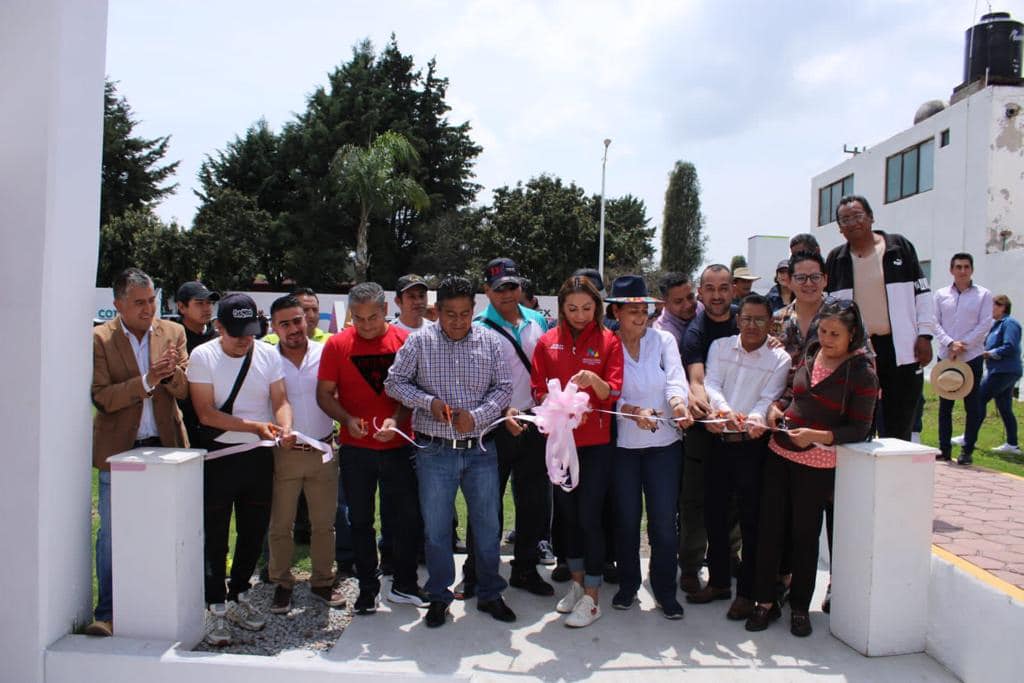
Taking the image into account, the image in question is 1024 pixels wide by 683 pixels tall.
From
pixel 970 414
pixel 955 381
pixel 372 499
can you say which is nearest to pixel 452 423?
pixel 372 499

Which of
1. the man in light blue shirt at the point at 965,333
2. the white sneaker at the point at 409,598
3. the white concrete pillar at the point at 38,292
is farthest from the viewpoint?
the man in light blue shirt at the point at 965,333

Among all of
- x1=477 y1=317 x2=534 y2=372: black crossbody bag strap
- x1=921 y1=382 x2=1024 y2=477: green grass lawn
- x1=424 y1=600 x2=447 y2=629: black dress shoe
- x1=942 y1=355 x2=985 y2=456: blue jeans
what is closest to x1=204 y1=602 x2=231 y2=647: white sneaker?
x1=424 y1=600 x2=447 y2=629: black dress shoe

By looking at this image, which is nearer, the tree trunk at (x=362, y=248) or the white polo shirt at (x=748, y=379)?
the white polo shirt at (x=748, y=379)

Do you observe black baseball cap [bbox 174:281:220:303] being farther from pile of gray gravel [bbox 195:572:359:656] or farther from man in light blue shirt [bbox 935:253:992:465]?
man in light blue shirt [bbox 935:253:992:465]

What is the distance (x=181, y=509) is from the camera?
12.2 feet

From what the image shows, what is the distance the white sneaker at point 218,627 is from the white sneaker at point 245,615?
0.05m

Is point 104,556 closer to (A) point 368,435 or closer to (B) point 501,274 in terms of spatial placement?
(A) point 368,435

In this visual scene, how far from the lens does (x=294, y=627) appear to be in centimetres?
436

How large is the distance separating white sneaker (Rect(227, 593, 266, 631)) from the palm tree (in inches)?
1088

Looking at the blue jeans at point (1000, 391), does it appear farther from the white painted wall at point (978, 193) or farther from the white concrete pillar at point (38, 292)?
the white concrete pillar at point (38, 292)

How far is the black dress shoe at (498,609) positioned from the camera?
13.8 ft

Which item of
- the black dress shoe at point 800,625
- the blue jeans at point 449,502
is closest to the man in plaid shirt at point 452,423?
the blue jeans at point 449,502

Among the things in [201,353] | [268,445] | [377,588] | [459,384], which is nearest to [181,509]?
[268,445]

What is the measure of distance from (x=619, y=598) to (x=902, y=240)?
3043mm
